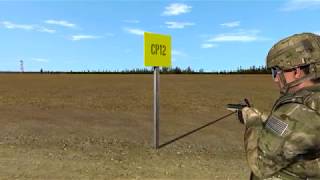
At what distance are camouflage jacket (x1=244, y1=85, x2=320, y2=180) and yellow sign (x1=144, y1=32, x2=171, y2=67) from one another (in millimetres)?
7997

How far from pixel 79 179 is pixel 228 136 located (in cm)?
466

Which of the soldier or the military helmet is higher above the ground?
the military helmet

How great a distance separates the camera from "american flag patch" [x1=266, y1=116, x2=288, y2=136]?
2.77 metres

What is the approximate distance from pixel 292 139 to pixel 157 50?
335 inches

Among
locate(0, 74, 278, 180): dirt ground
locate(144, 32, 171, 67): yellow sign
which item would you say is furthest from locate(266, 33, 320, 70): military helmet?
locate(144, 32, 171, 67): yellow sign

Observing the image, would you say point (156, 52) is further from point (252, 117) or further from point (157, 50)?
point (252, 117)

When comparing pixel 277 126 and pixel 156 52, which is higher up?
pixel 156 52

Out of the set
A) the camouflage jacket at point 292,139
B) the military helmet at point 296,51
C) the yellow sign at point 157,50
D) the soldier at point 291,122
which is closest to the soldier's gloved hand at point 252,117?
the soldier at point 291,122

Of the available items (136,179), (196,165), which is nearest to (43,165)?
(136,179)

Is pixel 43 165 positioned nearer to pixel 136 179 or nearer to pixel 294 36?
pixel 136 179

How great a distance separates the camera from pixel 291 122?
2.78 m

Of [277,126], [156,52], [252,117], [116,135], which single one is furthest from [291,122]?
[116,135]

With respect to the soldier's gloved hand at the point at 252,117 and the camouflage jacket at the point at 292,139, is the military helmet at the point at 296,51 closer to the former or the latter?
the camouflage jacket at the point at 292,139

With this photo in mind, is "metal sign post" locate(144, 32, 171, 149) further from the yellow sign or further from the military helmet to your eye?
the military helmet
